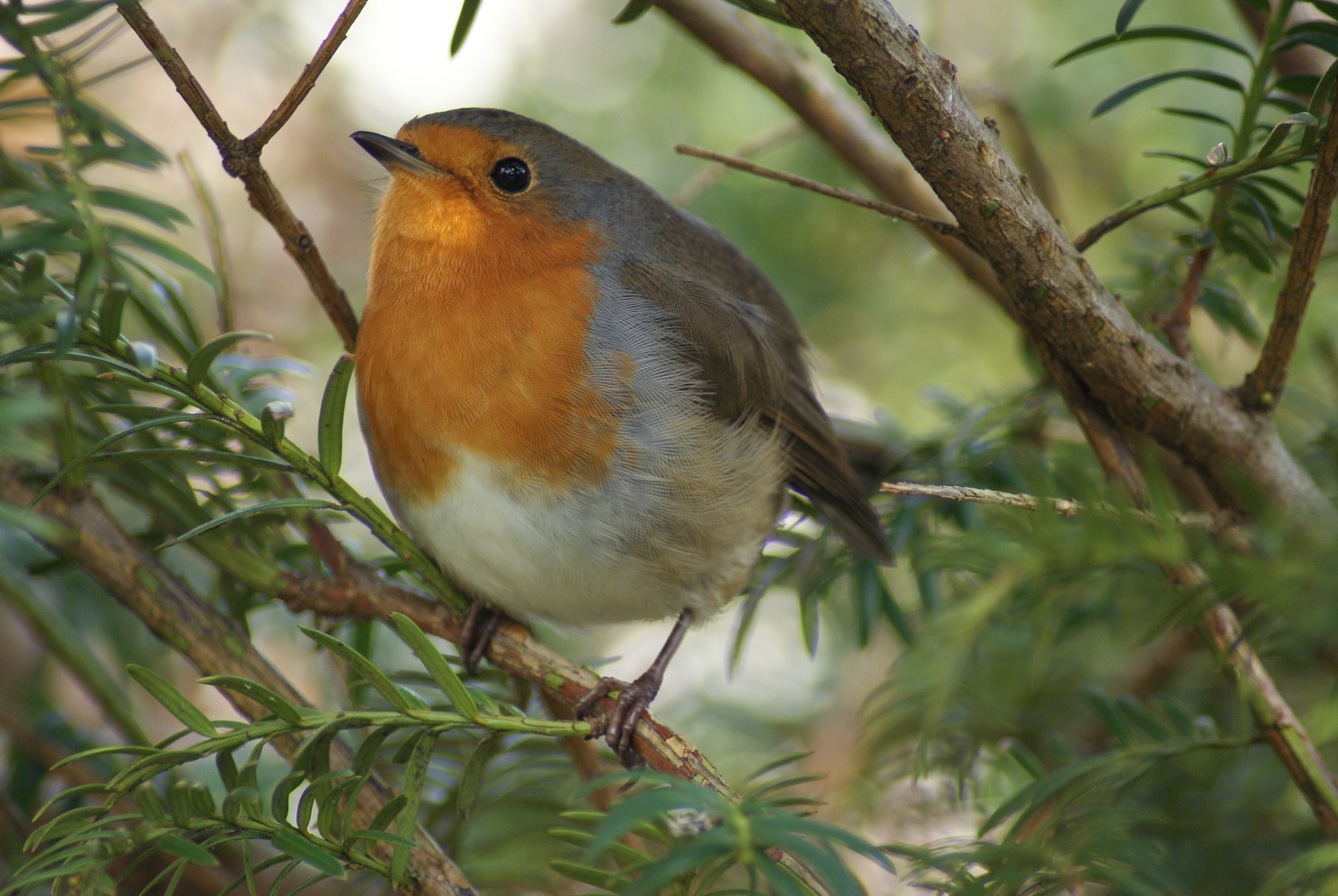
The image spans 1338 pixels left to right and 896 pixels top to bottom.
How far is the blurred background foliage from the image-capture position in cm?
101

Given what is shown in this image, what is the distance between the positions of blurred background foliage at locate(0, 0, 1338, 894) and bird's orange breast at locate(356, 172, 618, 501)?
193 mm

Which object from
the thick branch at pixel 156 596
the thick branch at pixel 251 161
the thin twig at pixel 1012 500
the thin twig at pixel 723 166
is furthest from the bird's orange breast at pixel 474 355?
the thin twig at pixel 1012 500

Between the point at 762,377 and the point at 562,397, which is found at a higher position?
the point at 762,377

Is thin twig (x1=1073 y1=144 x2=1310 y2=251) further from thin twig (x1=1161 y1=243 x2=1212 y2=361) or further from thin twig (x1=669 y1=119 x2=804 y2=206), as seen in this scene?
thin twig (x1=669 y1=119 x2=804 y2=206)

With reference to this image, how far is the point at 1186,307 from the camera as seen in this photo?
1.31 meters

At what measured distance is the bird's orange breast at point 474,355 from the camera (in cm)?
151

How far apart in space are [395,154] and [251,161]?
61 cm

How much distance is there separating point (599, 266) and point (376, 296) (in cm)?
37

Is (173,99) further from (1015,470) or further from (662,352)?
(1015,470)

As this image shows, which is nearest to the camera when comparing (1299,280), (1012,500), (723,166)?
(1012,500)

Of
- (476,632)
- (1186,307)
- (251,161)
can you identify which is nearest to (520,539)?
(476,632)

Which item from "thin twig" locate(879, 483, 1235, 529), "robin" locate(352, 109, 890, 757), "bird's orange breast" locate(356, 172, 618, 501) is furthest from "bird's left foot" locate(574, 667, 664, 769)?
"thin twig" locate(879, 483, 1235, 529)

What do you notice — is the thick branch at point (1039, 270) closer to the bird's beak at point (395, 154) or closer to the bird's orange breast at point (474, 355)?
the bird's orange breast at point (474, 355)

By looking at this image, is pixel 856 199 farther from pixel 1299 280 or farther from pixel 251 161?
pixel 251 161
